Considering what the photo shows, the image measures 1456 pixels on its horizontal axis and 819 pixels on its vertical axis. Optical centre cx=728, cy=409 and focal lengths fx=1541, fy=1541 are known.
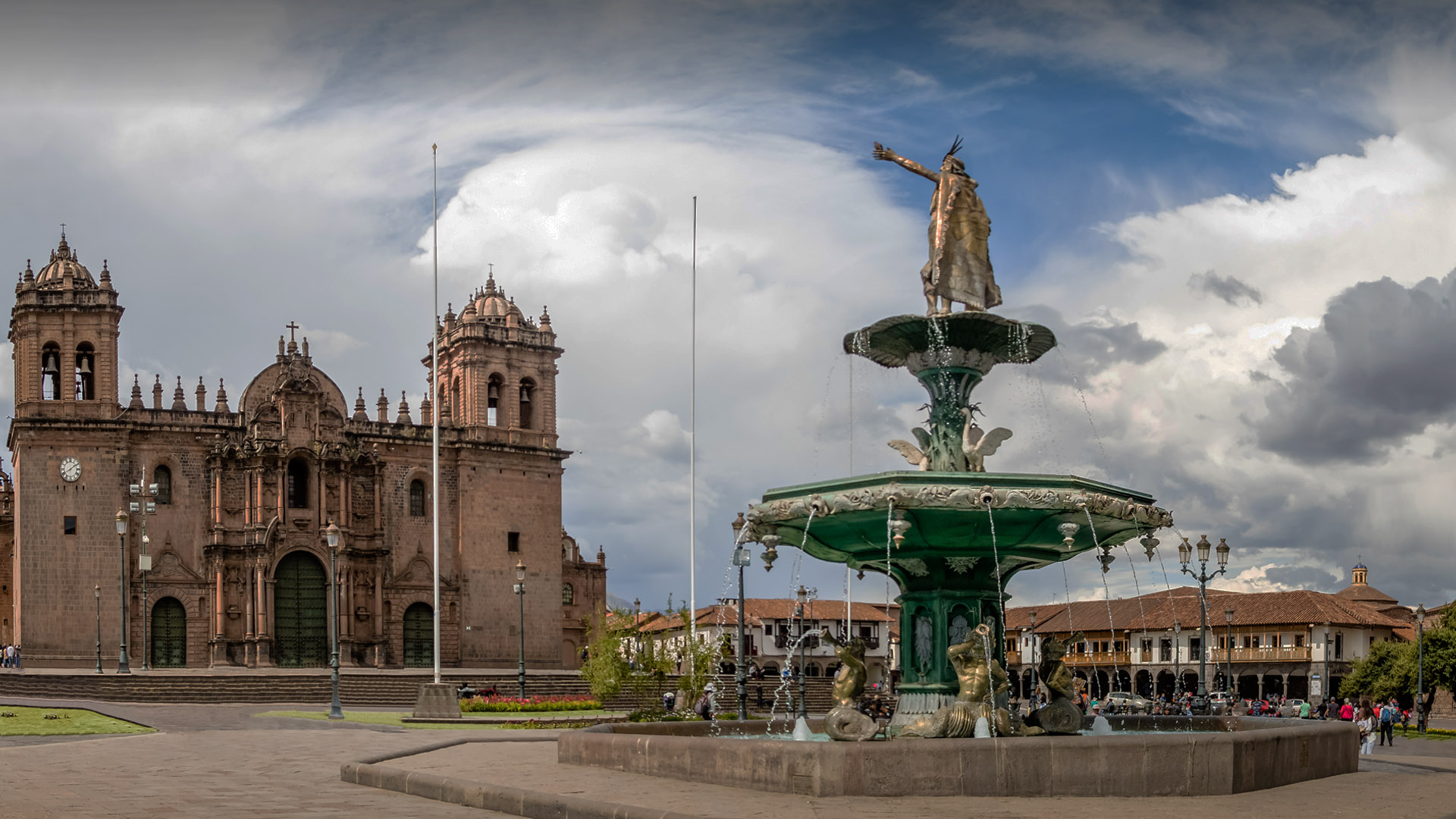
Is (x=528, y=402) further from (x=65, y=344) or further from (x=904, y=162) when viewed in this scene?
(x=904, y=162)

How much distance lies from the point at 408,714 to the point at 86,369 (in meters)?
24.3

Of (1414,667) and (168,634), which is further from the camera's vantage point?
(1414,667)

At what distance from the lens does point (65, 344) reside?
4834cm

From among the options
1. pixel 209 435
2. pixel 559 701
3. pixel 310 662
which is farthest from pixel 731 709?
pixel 209 435

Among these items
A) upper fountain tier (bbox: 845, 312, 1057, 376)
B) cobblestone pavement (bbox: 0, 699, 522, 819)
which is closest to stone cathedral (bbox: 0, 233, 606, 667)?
cobblestone pavement (bbox: 0, 699, 522, 819)

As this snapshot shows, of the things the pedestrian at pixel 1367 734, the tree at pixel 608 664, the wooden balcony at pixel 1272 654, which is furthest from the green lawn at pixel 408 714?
the wooden balcony at pixel 1272 654

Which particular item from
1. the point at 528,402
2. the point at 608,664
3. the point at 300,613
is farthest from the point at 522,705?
the point at 528,402

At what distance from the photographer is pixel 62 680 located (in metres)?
38.4

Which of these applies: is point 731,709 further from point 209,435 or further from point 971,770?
point 971,770

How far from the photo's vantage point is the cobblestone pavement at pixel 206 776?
11.9 m

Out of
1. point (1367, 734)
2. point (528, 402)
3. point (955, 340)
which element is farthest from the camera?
point (528, 402)

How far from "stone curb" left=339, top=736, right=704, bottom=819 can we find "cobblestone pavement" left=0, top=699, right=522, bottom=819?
133mm

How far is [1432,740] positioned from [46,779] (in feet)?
101

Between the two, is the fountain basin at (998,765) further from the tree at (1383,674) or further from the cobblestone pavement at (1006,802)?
the tree at (1383,674)
